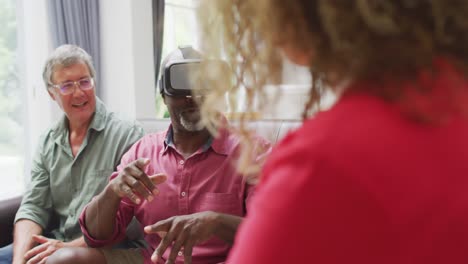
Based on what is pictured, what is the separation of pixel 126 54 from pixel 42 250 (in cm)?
175

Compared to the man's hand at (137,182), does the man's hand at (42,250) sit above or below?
below

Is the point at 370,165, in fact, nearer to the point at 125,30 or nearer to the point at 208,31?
the point at 208,31

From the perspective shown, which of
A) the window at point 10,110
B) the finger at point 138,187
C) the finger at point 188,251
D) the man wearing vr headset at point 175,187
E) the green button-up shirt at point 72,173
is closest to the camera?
the finger at point 188,251

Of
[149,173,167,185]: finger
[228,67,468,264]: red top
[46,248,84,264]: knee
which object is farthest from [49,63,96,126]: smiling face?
[228,67,468,264]: red top

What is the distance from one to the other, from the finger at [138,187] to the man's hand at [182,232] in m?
0.14

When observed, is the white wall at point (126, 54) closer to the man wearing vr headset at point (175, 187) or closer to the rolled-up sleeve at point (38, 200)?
the rolled-up sleeve at point (38, 200)

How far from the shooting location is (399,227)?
1.46 ft

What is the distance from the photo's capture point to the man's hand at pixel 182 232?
4.39ft

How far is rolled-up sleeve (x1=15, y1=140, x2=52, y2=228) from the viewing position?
2.12 meters

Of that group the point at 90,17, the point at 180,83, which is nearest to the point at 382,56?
the point at 180,83

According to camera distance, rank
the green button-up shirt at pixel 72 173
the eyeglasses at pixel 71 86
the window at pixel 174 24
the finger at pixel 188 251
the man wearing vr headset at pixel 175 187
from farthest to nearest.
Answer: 1. the window at pixel 174 24
2. the eyeglasses at pixel 71 86
3. the green button-up shirt at pixel 72 173
4. the man wearing vr headset at pixel 175 187
5. the finger at pixel 188 251

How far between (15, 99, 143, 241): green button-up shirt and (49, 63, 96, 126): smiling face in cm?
5

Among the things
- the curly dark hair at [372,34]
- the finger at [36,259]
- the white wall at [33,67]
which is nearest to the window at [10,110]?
the white wall at [33,67]

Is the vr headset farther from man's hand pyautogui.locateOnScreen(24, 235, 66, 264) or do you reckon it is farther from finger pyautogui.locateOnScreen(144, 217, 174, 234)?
man's hand pyautogui.locateOnScreen(24, 235, 66, 264)
